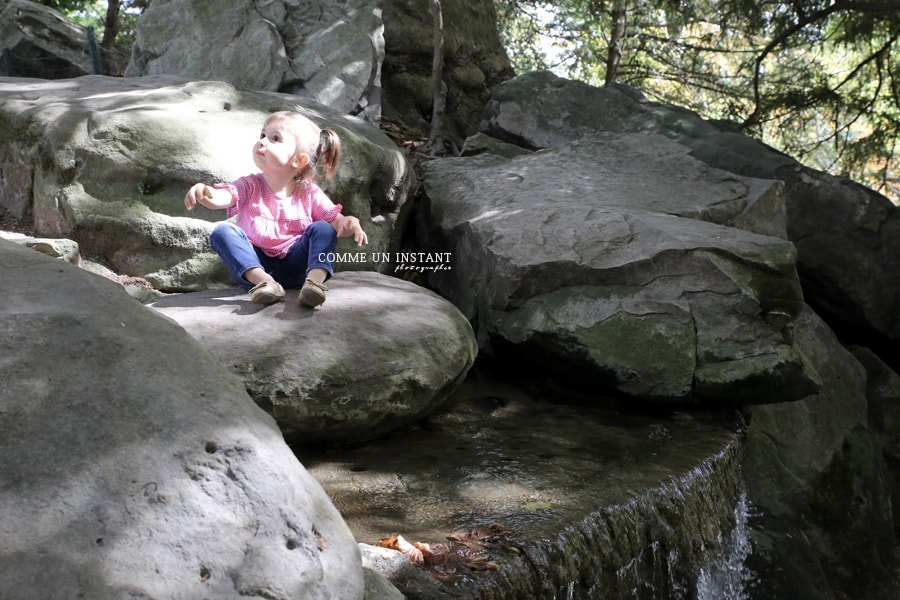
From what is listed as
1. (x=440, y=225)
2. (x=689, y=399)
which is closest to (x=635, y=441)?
(x=689, y=399)

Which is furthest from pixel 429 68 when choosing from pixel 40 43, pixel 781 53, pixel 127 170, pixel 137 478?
pixel 137 478

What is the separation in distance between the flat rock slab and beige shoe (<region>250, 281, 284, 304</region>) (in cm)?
3

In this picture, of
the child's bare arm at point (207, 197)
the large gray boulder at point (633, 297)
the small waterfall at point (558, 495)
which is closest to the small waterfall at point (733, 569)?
the small waterfall at point (558, 495)

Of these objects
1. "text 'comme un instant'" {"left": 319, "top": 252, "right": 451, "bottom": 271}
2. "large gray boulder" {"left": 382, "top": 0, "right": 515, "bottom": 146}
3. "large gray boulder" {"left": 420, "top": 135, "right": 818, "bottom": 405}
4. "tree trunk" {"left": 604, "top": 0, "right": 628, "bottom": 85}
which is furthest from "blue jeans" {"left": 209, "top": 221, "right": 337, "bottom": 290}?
"tree trunk" {"left": 604, "top": 0, "right": 628, "bottom": 85}

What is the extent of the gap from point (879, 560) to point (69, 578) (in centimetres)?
530

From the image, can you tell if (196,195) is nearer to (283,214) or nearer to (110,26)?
(283,214)

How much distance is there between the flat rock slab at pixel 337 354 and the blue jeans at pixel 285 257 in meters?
0.13

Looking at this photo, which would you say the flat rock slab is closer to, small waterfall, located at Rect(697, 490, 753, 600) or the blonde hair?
the blonde hair

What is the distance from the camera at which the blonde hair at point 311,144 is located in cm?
401

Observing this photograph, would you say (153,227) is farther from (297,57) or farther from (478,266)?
(297,57)

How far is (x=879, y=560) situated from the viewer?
542 cm

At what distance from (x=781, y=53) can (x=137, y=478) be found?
9.02 meters

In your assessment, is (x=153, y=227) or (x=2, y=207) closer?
(x=153, y=227)

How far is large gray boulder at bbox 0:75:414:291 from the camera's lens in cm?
448
